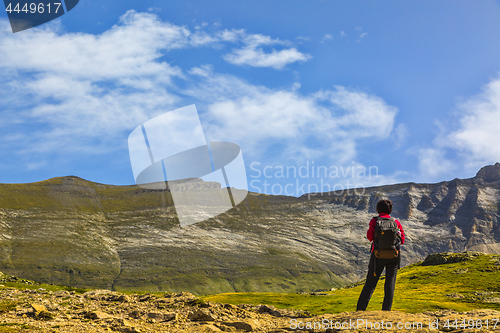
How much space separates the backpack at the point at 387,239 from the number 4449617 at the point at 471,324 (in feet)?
9.57

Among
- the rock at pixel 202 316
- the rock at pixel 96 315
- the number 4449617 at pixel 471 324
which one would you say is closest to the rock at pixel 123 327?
the rock at pixel 96 315

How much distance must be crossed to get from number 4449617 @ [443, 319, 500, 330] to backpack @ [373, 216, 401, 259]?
9.57ft

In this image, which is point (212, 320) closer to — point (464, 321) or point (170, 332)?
point (170, 332)

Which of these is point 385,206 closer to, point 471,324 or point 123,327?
point 471,324

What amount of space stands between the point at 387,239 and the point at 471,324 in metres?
3.88

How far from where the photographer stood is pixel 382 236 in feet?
50.4

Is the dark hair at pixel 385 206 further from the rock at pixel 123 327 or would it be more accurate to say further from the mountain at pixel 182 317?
the rock at pixel 123 327

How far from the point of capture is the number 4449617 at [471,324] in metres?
13.1

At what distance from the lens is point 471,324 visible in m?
13.5

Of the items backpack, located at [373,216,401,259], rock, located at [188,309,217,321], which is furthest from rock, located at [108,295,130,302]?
backpack, located at [373,216,401,259]

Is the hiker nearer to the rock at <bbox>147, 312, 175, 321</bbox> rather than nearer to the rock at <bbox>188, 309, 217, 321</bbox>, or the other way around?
the rock at <bbox>188, 309, 217, 321</bbox>

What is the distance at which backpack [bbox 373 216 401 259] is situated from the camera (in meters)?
15.3

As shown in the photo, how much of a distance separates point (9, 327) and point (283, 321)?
37.9 feet

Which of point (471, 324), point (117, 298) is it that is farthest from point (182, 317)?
point (471, 324)
